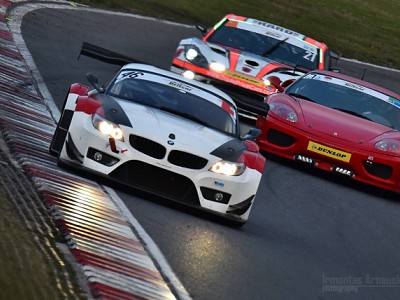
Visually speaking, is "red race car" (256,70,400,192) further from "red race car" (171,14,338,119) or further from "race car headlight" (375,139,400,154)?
"red race car" (171,14,338,119)

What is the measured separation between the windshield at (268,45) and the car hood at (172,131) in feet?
25.9

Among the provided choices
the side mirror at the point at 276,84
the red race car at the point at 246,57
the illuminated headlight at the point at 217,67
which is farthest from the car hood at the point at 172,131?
the illuminated headlight at the point at 217,67

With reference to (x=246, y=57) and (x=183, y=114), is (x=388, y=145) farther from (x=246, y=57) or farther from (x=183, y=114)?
(x=246, y=57)

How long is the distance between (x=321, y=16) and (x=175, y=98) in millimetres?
26573

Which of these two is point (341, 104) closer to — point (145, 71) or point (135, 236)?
point (145, 71)

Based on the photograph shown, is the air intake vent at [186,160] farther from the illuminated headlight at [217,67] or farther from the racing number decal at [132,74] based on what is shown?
the illuminated headlight at [217,67]

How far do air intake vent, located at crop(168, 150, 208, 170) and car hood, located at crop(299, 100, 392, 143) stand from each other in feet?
14.0

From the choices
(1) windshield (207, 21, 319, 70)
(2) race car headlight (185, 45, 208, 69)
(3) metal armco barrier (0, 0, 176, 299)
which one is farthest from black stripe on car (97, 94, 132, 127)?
(1) windshield (207, 21, 319, 70)

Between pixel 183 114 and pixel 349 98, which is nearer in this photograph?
pixel 183 114

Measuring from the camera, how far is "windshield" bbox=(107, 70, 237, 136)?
11094 millimetres

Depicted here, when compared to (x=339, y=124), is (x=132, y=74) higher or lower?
higher

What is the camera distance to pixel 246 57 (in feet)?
58.4

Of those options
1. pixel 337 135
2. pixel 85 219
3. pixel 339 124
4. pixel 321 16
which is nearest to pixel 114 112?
pixel 85 219

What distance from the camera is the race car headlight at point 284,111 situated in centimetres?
1429
